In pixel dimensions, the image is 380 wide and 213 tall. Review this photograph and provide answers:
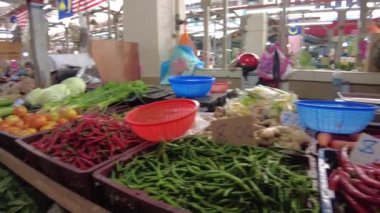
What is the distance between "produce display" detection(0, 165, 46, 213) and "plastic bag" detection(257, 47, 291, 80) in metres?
2.47

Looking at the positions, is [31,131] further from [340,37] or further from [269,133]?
[340,37]

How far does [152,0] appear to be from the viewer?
4.14 metres

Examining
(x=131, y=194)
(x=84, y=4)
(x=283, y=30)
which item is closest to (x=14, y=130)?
(x=131, y=194)

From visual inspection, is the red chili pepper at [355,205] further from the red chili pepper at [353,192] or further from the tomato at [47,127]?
the tomato at [47,127]

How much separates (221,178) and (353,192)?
1.44 feet

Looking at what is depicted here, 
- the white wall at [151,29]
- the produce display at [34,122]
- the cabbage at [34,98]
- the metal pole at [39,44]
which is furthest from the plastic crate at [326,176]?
the white wall at [151,29]

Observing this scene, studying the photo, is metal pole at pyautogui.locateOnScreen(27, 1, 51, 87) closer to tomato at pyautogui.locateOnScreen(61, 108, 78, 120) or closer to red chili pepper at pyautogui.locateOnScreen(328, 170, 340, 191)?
tomato at pyautogui.locateOnScreen(61, 108, 78, 120)

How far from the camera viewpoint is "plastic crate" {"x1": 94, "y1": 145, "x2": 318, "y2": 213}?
0.91 m

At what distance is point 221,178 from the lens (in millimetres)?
1057

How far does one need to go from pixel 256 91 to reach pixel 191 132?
2.30 feet

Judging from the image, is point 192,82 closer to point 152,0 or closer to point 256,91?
point 256,91

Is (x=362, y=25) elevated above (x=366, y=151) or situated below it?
above

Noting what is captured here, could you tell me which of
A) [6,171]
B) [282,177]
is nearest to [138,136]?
[282,177]

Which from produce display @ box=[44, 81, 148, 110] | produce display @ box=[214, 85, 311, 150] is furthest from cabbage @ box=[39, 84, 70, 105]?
produce display @ box=[214, 85, 311, 150]
